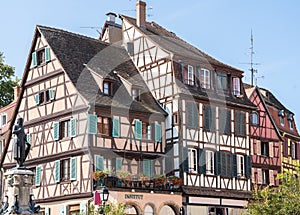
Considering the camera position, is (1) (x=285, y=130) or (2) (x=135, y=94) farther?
(1) (x=285, y=130)

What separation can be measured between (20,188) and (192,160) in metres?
21.1

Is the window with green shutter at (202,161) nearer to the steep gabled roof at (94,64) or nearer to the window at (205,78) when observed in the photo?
the steep gabled roof at (94,64)

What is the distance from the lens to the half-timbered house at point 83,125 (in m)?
35.8

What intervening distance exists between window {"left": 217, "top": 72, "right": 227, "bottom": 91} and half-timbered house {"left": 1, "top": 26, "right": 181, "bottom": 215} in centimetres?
469

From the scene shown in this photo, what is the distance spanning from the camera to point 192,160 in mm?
39656

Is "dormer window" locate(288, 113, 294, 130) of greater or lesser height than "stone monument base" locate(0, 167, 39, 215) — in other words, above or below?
above

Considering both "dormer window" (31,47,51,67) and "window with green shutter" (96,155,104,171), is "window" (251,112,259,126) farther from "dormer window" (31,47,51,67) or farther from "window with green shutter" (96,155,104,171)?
"dormer window" (31,47,51,67)

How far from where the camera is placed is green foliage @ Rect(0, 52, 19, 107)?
5303 cm

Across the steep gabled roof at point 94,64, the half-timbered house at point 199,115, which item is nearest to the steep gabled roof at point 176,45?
the half-timbered house at point 199,115

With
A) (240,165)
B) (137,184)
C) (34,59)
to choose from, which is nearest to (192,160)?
(240,165)

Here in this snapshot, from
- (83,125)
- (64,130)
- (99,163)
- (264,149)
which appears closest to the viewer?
(99,163)

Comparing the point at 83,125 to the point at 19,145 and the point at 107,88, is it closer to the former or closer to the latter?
the point at 107,88

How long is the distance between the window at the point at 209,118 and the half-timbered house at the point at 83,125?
2.77 meters

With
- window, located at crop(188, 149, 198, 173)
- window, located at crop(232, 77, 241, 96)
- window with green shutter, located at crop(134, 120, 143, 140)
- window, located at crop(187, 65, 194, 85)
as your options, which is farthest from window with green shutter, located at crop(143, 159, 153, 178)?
window, located at crop(232, 77, 241, 96)
